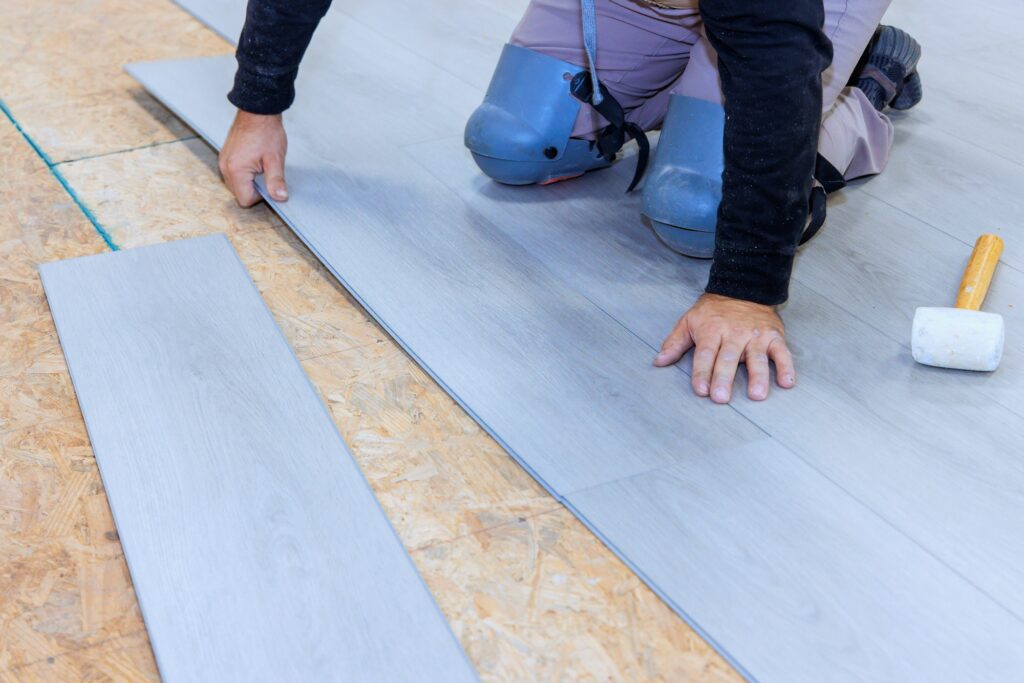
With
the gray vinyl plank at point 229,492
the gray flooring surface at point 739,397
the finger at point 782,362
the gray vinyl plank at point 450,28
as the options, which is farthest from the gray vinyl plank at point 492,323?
Result: the gray vinyl plank at point 450,28

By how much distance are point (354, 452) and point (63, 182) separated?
112cm

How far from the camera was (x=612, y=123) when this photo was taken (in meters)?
2.12

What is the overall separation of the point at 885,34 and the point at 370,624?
190cm

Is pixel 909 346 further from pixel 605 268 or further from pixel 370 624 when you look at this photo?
pixel 370 624

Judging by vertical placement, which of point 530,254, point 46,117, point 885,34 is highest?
point 885,34

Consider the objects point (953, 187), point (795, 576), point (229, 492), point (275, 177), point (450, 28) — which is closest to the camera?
point (795, 576)

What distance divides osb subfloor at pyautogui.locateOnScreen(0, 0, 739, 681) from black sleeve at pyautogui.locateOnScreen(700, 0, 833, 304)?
495 mm

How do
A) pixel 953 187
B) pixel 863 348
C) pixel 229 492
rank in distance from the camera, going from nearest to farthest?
pixel 229 492 < pixel 863 348 < pixel 953 187

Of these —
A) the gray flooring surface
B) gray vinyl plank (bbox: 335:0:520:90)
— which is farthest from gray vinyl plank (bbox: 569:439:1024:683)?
gray vinyl plank (bbox: 335:0:520:90)

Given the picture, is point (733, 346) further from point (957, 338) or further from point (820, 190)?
point (820, 190)

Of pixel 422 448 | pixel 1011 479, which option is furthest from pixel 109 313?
pixel 1011 479

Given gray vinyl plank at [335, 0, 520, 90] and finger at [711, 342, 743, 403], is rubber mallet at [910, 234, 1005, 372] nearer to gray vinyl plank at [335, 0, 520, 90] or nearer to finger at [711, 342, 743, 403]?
finger at [711, 342, 743, 403]

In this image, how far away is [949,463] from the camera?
1483mm

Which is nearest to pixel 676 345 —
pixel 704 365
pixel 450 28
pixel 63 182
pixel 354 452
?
pixel 704 365
